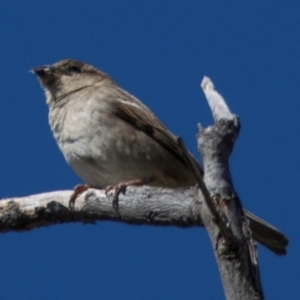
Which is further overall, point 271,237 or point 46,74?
point 46,74

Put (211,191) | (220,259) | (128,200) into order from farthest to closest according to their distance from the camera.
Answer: (128,200) → (211,191) → (220,259)

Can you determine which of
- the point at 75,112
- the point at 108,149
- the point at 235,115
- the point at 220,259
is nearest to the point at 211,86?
the point at 235,115

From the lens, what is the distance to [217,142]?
4527 millimetres

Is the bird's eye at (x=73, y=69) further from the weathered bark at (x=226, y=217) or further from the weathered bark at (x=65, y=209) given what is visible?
the weathered bark at (x=226, y=217)

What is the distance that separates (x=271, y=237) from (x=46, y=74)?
→ 3089mm

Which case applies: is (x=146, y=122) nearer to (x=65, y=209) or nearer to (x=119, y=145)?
(x=119, y=145)

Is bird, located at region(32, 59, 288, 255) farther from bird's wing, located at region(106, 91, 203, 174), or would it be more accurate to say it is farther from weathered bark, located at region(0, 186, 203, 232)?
weathered bark, located at region(0, 186, 203, 232)

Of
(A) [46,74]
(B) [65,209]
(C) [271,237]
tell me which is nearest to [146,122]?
(A) [46,74]

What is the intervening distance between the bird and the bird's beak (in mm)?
430

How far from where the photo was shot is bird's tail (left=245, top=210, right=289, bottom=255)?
6625mm

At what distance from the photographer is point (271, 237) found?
6.64 m

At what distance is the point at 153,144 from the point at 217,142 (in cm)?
299

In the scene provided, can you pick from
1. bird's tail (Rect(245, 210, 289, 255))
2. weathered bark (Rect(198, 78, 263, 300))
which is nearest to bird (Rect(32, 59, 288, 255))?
bird's tail (Rect(245, 210, 289, 255))

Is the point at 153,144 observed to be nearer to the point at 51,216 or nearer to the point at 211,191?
the point at 51,216
